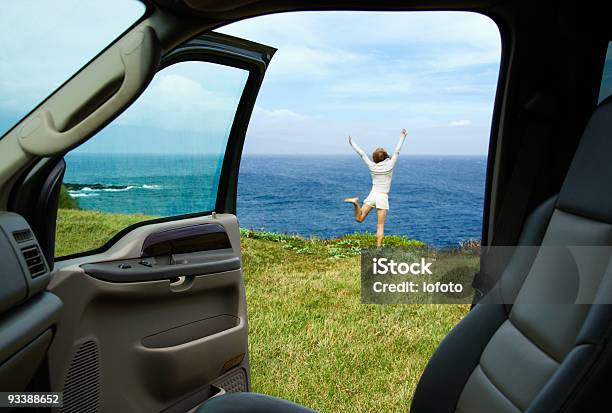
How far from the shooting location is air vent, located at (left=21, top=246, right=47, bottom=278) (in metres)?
1.35

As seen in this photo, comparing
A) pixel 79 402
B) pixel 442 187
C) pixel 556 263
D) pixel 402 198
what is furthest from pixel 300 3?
pixel 442 187

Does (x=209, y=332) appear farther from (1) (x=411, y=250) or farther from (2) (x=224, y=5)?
(1) (x=411, y=250)

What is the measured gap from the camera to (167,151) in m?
2.45

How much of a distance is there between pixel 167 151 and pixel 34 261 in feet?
3.72

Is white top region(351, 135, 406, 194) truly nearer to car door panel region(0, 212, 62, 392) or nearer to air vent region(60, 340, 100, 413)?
air vent region(60, 340, 100, 413)

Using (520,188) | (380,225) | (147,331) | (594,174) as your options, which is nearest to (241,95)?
(147,331)

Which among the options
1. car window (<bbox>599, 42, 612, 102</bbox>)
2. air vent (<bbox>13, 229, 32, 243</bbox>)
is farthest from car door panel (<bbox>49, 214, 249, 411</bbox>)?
car window (<bbox>599, 42, 612, 102</bbox>)

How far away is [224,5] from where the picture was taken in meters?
1.51

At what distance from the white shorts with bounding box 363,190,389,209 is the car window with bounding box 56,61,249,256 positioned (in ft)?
19.7

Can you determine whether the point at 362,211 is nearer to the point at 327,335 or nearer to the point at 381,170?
the point at 381,170

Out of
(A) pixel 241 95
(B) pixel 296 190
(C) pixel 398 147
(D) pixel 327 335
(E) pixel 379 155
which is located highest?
(A) pixel 241 95

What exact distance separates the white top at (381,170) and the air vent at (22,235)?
691 cm

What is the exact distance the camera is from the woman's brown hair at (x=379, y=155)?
8.30 metres

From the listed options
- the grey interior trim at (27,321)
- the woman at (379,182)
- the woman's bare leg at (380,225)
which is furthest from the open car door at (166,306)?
the woman at (379,182)
